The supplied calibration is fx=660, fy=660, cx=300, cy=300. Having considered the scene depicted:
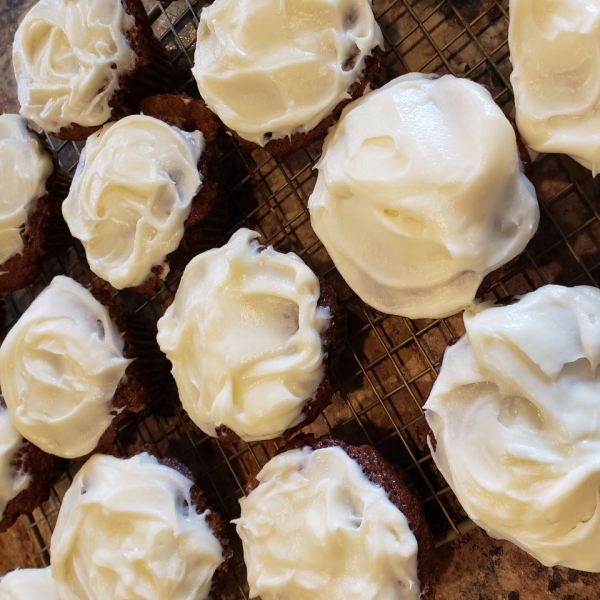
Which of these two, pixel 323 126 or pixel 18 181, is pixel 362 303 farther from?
pixel 18 181

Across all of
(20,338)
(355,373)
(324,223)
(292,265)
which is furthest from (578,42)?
(20,338)

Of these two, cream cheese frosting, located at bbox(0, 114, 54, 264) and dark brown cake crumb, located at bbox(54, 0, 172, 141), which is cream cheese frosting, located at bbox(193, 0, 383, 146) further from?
cream cheese frosting, located at bbox(0, 114, 54, 264)

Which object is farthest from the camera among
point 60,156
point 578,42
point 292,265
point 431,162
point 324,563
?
point 60,156

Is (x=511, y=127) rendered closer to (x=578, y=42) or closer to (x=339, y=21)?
(x=578, y=42)

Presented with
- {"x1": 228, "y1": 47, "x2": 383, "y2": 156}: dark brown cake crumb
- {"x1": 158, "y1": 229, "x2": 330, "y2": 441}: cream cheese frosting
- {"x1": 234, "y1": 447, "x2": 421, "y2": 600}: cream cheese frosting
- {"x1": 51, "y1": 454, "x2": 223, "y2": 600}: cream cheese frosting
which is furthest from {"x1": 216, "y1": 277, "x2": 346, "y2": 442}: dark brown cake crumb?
{"x1": 228, "y1": 47, "x2": 383, "y2": 156}: dark brown cake crumb

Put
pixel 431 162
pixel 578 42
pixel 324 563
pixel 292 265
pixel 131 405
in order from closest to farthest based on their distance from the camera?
pixel 578 42 < pixel 431 162 < pixel 324 563 < pixel 292 265 < pixel 131 405

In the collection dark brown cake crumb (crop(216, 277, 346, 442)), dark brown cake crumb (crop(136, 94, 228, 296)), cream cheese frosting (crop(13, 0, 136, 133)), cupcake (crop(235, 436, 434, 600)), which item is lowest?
cupcake (crop(235, 436, 434, 600))

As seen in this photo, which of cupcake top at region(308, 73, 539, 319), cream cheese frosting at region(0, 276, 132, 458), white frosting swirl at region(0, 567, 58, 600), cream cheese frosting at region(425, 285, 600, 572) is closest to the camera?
cream cheese frosting at region(425, 285, 600, 572)
